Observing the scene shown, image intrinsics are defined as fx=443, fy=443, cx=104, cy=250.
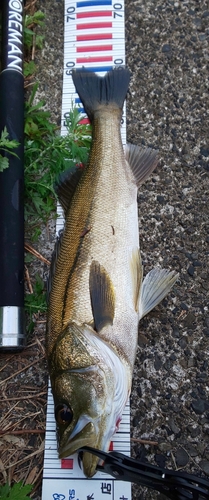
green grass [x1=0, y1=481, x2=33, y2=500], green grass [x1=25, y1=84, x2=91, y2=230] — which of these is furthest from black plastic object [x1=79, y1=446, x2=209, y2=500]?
green grass [x1=25, y1=84, x2=91, y2=230]

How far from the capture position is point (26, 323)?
2.38 meters

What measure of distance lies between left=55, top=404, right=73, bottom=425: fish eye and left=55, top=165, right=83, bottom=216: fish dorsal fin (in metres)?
0.97

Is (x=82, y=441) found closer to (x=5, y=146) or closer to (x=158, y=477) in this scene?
(x=158, y=477)

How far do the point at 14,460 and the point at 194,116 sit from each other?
2.19m

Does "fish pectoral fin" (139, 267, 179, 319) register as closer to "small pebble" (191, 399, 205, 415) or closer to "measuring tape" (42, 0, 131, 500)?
"small pebble" (191, 399, 205, 415)

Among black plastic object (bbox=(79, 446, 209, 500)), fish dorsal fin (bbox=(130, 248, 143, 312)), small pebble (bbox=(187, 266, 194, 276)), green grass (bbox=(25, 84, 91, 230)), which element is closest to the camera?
black plastic object (bbox=(79, 446, 209, 500))

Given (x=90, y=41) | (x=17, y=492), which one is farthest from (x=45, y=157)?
(x=17, y=492)

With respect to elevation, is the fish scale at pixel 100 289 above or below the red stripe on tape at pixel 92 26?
below

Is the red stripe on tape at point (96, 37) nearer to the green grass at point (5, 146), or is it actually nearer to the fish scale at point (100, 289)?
the fish scale at point (100, 289)

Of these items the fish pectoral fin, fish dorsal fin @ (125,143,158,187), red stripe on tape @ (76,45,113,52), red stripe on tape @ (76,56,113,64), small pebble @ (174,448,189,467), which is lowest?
small pebble @ (174,448,189,467)

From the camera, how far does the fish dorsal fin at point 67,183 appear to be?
2.24 meters

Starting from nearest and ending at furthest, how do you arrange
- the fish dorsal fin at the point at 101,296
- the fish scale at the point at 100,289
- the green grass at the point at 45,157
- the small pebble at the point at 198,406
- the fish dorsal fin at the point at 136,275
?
the fish scale at the point at 100,289, the fish dorsal fin at the point at 101,296, the fish dorsal fin at the point at 136,275, the small pebble at the point at 198,406, the green grass at the point at 45,157

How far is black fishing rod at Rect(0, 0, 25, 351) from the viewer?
2.24m

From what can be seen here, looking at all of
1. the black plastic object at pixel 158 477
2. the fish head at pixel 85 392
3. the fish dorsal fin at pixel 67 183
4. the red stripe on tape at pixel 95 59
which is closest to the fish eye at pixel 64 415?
the fish head at pixel 85 392
